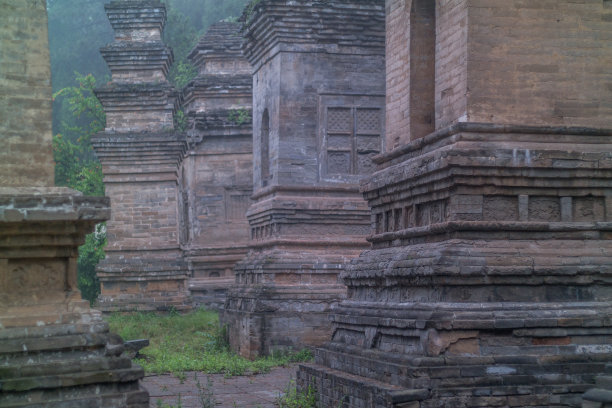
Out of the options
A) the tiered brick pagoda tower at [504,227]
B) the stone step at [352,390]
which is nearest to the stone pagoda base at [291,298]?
the stone step at [352,390]

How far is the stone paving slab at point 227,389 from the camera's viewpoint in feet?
33.1

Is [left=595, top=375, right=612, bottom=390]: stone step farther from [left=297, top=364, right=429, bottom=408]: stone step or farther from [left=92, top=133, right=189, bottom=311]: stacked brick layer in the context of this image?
[left=92, top=133, right=189, bottom=311]: stacked brick layer

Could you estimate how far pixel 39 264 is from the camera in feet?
21.0

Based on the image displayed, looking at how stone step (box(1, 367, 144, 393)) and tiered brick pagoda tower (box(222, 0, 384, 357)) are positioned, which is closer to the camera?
stone step (box(1, 367, 144, 393))

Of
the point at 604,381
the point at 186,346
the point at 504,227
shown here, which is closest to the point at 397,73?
the point at 504,227

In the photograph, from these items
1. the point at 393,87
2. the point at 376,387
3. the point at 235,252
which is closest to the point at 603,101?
the point at 393,87

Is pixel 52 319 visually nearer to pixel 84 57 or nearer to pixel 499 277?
pixel 499 277

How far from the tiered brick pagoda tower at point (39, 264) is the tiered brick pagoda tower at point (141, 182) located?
1317 cm

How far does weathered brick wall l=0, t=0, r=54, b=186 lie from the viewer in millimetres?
6336

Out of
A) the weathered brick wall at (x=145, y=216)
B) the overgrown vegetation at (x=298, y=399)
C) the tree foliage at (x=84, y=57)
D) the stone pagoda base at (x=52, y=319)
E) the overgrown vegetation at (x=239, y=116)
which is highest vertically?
the tree foliage at (x=84, y=57)

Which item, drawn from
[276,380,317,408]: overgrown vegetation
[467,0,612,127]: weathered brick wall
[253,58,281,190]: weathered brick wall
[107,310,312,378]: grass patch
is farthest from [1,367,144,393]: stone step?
[253,58,281,190]: weathered brick wall

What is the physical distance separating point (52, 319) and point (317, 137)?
28.0 ft

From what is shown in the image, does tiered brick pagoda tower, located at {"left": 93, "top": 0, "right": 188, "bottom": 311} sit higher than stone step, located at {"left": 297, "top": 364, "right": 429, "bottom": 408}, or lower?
higher

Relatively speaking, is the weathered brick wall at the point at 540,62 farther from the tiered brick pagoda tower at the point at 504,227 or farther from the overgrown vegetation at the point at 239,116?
the overgrown vegetation at the point at 239,116
